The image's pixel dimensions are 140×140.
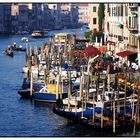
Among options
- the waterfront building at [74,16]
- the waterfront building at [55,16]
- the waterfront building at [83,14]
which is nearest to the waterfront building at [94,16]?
the waterfront building at [55,16]

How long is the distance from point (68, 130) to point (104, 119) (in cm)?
58

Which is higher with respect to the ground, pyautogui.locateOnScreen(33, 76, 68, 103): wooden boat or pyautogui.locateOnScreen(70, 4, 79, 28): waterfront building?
pyautogui.locateOnScreen(70, 4, 79, 28): waterfront building

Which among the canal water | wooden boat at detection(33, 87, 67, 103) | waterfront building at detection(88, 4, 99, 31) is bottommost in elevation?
the canal water

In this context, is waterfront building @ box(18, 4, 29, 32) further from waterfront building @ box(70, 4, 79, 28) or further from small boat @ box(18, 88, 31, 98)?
small boat @ box(18, 88, 31, 98)

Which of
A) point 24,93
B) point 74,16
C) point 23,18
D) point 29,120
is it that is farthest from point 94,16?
point 74,16


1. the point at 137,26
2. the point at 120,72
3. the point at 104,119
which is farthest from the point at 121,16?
the point at 104,119

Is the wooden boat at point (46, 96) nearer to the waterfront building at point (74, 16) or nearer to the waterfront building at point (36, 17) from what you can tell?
the waterfront building at point (36, 17)

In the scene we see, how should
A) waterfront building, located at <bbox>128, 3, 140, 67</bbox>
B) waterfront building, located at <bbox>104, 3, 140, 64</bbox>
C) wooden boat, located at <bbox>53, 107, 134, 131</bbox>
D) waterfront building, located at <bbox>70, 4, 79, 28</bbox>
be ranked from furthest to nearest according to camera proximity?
waterfront building, located at <bbox>70, 4, 79, 28</bbox>
waterfront building, located at <bbox>104, 3, 140, 64</bbox>
waterfront building, located at <bbox>128, 3, 140, 67</bbox>
wooden boat, located at <bbox>53, 107, 134, 131</bbox>

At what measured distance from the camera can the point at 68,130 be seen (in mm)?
8609

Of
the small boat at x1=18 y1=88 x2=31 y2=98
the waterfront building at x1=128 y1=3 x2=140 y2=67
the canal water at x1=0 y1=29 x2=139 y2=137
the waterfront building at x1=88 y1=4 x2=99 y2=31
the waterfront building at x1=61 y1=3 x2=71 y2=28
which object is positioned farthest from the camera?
the waterfront building at x1=61 y1=3 x2=71 y2=28

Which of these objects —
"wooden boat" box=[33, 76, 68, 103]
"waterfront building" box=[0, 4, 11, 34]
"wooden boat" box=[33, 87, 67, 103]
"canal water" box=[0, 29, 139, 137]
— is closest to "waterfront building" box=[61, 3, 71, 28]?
"waterfront building" box=[0, 4, 11, 34]

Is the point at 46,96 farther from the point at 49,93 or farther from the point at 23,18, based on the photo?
the point at 23,18

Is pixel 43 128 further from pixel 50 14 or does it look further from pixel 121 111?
pixel 50 14

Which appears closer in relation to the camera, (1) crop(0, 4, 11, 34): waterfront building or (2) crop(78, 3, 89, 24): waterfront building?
(1) crop(0, 4, 11, 34): waterfront building
